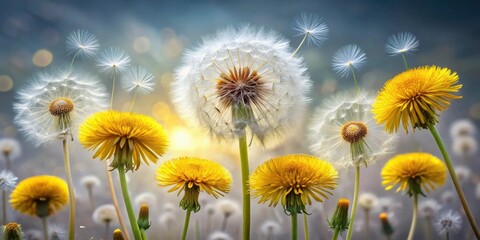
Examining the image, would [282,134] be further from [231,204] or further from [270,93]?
[231,204]

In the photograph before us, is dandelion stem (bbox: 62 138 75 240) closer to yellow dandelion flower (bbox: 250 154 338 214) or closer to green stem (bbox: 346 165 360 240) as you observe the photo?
yellow dandelion flower (bbox: 250 154 338 214)

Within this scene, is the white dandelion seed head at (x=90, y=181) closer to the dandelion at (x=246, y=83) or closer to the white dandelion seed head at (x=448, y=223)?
the dandelion at (x=246, y=83)

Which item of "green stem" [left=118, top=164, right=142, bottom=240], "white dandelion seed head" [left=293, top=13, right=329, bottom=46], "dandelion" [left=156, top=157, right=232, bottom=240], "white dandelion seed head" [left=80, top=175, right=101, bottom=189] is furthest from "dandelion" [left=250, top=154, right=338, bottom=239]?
"white dandelion seed head" [left=80, top=175, right=101, bottom=189]

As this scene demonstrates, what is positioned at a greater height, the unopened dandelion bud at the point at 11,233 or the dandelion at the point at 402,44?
the dandelion at the point at 402,44


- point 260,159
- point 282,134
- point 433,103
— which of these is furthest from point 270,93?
point 433,103

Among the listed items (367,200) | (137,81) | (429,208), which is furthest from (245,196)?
(429,208)

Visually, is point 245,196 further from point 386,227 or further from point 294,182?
point 386,227

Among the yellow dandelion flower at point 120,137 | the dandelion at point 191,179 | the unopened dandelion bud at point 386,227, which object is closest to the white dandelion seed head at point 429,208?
the unopened dandelion bud at point 386,227
